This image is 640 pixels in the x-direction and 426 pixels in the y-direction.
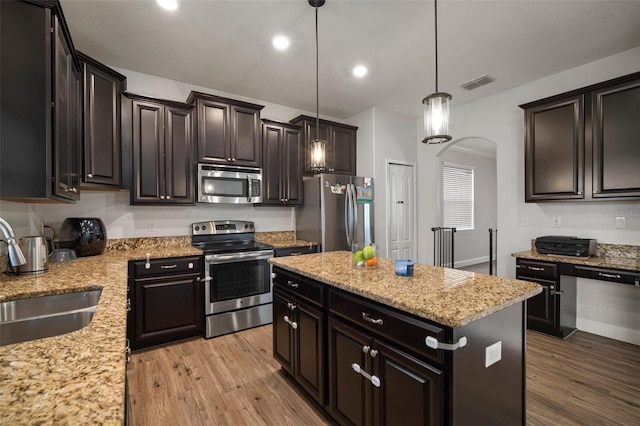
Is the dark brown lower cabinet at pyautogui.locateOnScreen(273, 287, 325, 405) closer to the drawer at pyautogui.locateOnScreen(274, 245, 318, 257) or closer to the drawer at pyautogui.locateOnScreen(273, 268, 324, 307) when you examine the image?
the drawer at pyautogui.locateOnScreen(273, 268, 324, 307)

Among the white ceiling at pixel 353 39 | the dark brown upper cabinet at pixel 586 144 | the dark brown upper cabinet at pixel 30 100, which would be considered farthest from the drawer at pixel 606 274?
the dark brown upper cabinet at pixel 30 100

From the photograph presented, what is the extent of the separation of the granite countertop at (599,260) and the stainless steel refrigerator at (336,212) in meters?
1.93

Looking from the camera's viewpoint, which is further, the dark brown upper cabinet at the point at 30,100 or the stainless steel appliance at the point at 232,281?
the stainless steel appliance at the point at 232,281

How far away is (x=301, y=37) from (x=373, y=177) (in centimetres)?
232

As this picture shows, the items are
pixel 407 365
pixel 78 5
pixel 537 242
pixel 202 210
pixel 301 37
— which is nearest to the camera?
pixel 407 365

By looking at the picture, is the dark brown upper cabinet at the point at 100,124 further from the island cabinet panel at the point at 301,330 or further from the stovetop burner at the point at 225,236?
the island cabinet panel at the point at 301,330

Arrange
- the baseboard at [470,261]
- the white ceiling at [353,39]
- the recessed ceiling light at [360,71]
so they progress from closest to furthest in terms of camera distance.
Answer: the white ceiling at [353,39] < the recessed ceiling light at [360,71] < the baseboard at [470,261]

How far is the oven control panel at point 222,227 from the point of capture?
3.61m

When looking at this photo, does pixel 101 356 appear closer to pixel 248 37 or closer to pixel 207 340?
pixel 207 340

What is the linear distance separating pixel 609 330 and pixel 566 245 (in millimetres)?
1012

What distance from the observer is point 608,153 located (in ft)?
9.28

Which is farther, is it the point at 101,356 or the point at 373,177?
the point at 373,177

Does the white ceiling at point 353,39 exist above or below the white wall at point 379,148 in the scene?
above

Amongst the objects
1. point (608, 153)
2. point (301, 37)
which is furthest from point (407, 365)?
point (608, 153)
